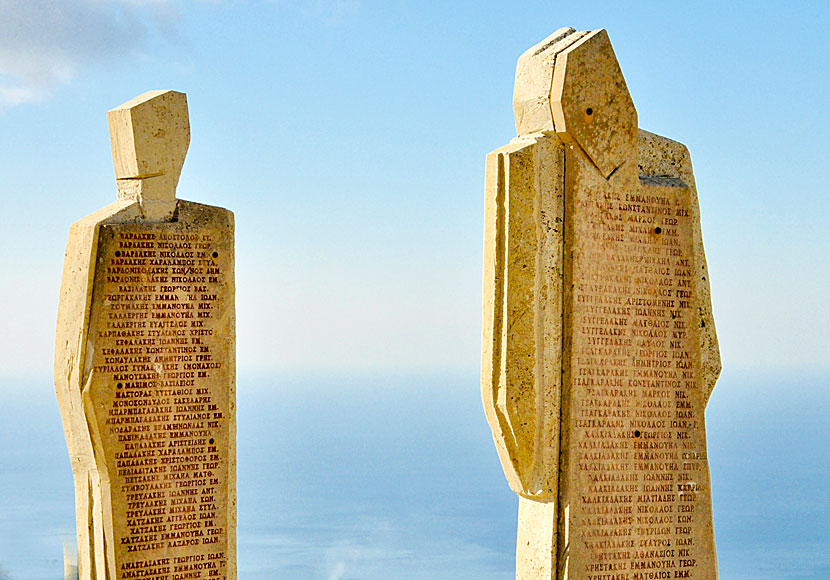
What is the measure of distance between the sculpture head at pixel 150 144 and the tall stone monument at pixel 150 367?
0.01 meters

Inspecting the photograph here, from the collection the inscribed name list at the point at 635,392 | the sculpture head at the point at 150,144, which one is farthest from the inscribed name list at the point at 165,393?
the inscribed name list at the point at 635,392

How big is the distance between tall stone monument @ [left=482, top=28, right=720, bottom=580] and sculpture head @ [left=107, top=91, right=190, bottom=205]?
2634 millimetres

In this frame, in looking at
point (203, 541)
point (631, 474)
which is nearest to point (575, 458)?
point (631, 474)

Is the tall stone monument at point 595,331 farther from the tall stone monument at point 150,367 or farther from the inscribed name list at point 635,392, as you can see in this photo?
the tall stone monument at point 150,367

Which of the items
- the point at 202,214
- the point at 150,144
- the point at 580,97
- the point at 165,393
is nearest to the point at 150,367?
the point at 165,393

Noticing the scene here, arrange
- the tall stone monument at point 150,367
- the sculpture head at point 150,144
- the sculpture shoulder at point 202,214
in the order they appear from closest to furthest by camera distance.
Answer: the tall stone monument at point 150,367 → the sculpture head at point 150,144 → the sculpture shoulder at point 202,214

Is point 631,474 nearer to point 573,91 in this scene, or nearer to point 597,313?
point 597,313

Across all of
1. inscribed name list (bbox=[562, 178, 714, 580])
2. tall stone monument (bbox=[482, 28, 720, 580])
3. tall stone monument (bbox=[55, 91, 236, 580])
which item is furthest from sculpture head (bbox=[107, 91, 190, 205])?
inscribed name list (bbox=[562, 178, 714, 580])

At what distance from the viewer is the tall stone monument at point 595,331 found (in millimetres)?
9625

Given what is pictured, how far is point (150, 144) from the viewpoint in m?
10.8

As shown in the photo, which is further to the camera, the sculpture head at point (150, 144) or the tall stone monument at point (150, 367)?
the sculpture head at point (150, 144)

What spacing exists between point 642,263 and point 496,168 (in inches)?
50.5

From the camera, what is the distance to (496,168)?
31.6 ft

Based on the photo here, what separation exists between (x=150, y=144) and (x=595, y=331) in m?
3.62
